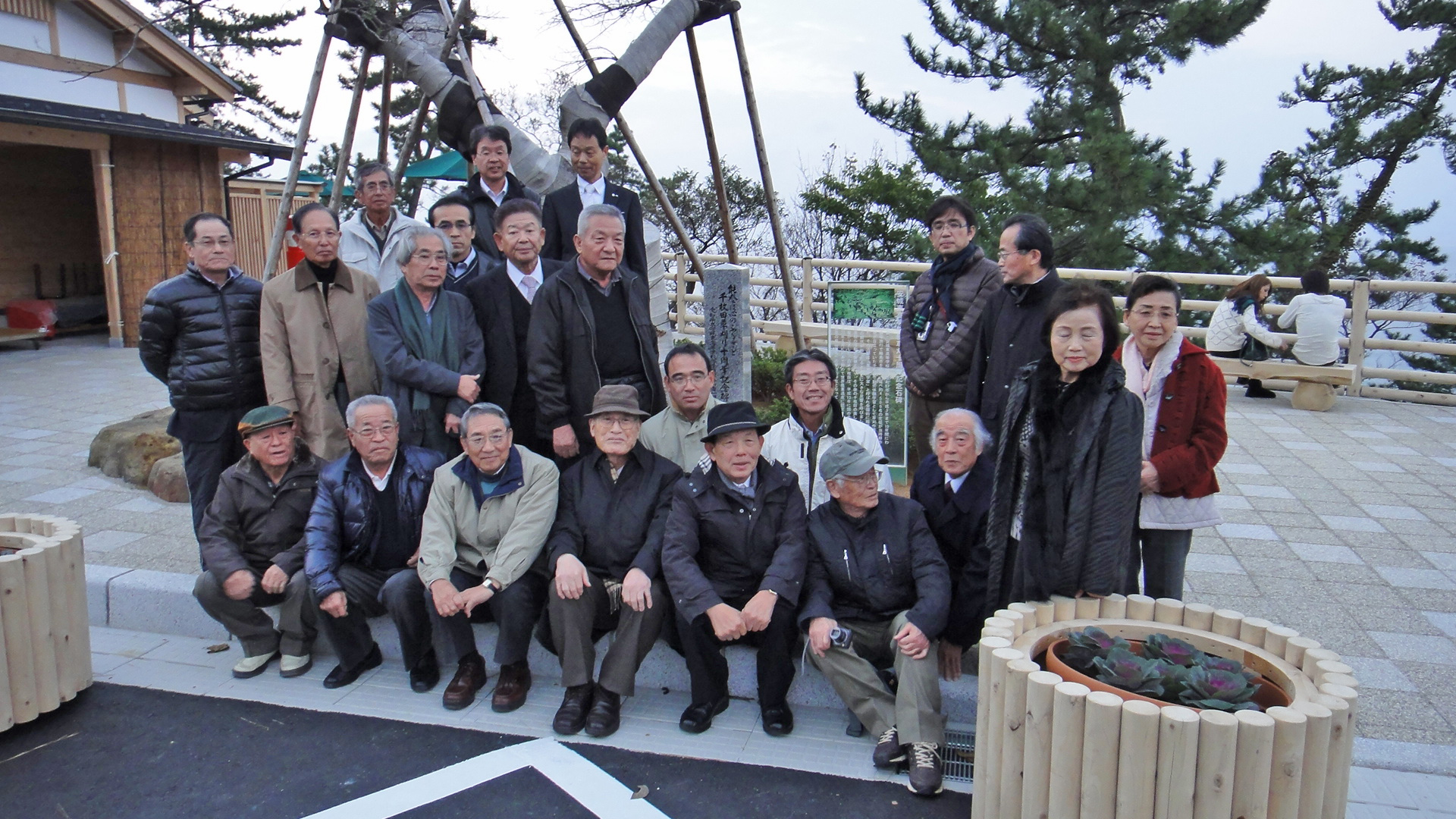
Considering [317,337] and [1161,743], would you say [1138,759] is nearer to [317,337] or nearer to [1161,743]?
[1161,743]

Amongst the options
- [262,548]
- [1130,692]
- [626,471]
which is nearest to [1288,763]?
[1130,692]

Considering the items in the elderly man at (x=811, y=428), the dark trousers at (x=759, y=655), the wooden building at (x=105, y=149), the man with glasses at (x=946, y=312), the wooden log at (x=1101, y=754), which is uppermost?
the wooden building at (x=105, y=149)

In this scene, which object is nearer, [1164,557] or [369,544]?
[1164,557]

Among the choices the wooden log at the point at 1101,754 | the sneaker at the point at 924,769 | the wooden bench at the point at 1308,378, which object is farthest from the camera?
the wooden bench at the point at 1308,378

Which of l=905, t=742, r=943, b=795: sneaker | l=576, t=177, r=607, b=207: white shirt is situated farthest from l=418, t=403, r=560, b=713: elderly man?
l=576, t=177, r=607, b=207: white shirt

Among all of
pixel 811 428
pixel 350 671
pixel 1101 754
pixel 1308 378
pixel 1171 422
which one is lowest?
pixel 350 671

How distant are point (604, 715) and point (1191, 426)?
7.38 feet

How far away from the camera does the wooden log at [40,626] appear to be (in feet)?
11.2

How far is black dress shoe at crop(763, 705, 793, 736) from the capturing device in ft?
11.1

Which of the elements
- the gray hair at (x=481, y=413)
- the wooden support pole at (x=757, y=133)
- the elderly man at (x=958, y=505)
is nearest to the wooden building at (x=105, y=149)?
the wooden support pole at (x=757, y=133)

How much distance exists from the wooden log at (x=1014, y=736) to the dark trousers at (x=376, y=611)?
7.25 feet

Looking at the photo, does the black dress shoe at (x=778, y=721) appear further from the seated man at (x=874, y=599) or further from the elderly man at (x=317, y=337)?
the elderly man at (x=317, y=337)

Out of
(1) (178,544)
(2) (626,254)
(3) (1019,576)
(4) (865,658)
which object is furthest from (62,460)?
(3) (1019,576)

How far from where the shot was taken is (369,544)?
3.86 meters
